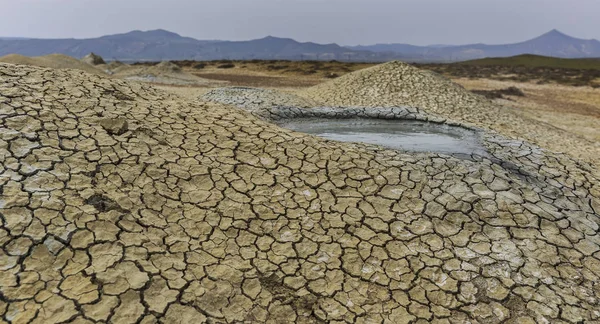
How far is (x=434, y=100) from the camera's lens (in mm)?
11961

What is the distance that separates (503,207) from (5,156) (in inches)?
200

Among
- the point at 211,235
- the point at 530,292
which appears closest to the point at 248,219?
the point at 211,235

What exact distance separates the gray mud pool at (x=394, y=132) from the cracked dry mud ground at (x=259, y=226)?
139cm

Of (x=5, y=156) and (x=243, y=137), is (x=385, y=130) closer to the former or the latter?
(x=243, y=137)

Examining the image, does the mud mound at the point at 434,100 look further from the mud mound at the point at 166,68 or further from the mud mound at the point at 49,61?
the mud mound at the point at 166,68

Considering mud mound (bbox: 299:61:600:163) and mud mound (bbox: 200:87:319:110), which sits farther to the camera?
mud mound (bbox: 299:61:600:163)

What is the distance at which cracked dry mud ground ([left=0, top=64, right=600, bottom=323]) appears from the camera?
2.97m

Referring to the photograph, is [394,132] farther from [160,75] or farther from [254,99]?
[160,75]

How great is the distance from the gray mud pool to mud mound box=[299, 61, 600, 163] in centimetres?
229

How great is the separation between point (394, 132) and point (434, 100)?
538 centimetres

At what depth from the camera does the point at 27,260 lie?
2.88 meters

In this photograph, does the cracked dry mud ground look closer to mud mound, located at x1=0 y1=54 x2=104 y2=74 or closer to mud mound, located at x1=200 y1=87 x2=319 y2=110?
mud mound, located at x1=200 y1=87 x2=319 y2=110

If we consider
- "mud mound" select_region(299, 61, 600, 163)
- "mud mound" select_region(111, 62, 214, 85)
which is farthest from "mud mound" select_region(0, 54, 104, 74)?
"mud mound" select_region(299, 61, 600, 163)

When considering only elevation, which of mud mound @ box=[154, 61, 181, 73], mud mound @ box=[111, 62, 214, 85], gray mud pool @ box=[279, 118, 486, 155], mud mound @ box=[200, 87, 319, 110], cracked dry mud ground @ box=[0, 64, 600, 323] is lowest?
cracked dry mud ground @ box=[0, 64, 600, 323]
